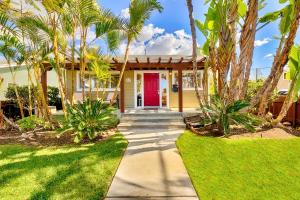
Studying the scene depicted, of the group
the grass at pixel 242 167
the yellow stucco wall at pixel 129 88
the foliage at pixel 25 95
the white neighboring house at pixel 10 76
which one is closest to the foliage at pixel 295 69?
the grass at pixel 242 167

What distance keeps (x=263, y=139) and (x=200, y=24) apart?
624 centimetres

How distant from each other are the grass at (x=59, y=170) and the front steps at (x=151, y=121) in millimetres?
3195

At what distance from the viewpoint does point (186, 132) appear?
10.8m

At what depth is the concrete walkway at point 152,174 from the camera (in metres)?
5.13

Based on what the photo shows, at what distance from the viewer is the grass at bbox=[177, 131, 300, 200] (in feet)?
17.4

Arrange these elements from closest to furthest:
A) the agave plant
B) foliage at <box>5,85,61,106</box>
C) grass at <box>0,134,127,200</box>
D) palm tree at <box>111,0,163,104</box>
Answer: grass at <box>0,134,127,200</box> → the agave plant → palm tree at <box>111,0,163,104</box> → foliage at <box>5,85,61,106</box>

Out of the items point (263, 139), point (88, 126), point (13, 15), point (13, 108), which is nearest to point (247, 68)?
point (263, 139)

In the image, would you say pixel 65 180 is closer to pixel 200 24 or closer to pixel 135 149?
A: pixel 135 149

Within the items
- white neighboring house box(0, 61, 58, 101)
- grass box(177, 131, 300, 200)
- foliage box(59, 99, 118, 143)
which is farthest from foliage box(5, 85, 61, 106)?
grass box(177, 131, 300, 200)

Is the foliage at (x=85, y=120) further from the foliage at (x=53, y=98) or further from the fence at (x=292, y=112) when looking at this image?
the foliage at (x=53, y=98)

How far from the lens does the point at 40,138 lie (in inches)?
395

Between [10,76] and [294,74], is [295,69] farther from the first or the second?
[10,76]

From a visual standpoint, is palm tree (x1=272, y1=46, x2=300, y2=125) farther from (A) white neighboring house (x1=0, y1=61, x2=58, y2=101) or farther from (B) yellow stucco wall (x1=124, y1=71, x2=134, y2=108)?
(A) white neighboring house (x1=0, y1=61, x2=58, y2=101)

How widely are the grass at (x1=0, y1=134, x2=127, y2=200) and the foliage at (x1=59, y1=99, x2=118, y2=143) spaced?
0.66 meters
